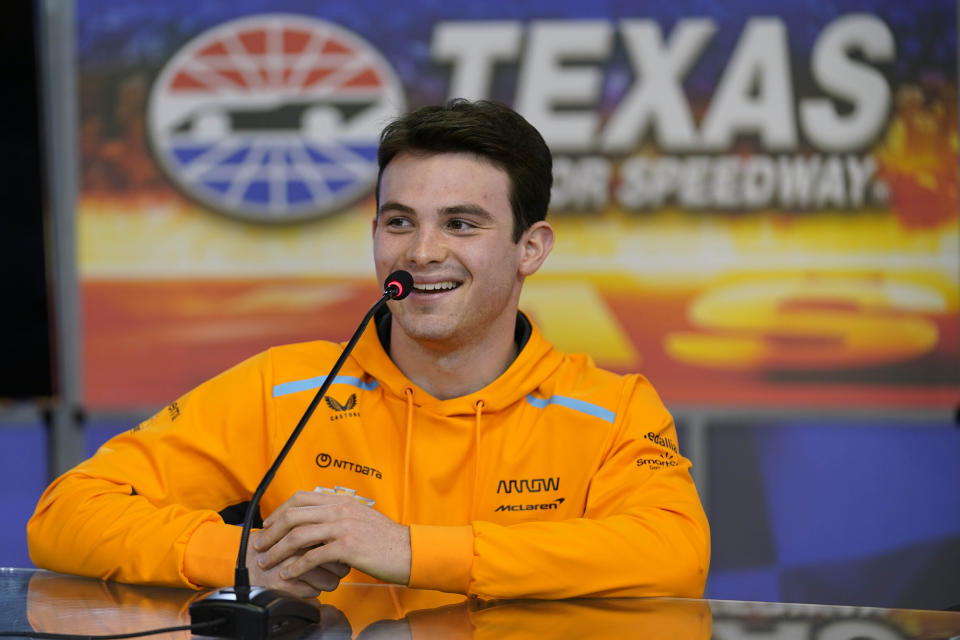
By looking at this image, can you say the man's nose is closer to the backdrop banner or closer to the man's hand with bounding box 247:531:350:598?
the man's hand with bounding box 247:531:350:598

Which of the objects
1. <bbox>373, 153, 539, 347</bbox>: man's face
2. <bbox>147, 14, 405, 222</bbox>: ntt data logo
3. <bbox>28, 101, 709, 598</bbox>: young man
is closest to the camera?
<bbox>28, 101, 709, 598</bbox>: young man

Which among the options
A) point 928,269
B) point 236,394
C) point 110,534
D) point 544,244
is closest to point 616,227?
point 928,269

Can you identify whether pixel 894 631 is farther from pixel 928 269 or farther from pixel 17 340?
pixel 17 340

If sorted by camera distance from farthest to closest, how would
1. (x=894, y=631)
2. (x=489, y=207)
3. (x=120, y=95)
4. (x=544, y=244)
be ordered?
(x=120, y=95) → (x=544, y=244) → (x=489, y=207) → (x=894, y=631)

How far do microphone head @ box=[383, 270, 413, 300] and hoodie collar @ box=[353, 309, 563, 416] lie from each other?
270 millimetres

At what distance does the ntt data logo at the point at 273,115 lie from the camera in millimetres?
3645

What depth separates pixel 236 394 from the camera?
198 centimetres

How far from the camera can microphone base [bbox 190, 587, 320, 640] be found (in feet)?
4.28

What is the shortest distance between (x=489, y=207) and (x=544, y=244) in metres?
0.19

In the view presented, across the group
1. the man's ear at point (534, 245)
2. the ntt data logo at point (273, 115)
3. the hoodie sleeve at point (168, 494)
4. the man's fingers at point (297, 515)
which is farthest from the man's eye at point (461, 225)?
the ntt data logo at point (273, 115)

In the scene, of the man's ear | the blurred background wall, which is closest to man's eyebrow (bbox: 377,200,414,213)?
the man's ear

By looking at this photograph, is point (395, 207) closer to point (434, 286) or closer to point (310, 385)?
point (434, 286)

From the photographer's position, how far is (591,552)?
1.58m

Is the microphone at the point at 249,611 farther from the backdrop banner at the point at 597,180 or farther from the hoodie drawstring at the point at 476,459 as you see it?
the backdrop banner at the point at 597,180
